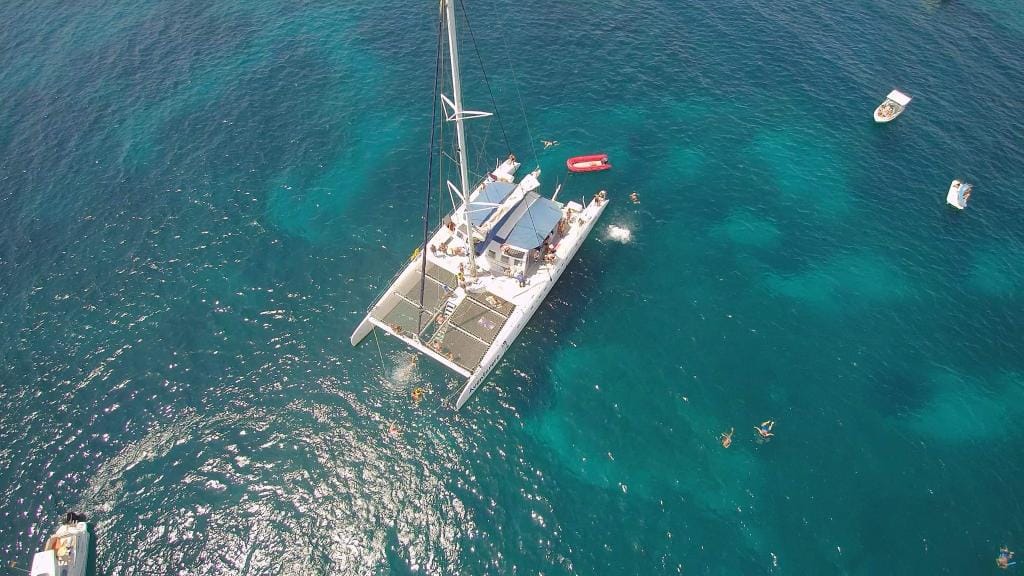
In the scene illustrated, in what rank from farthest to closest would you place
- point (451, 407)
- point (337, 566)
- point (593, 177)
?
point (593, 177), point (451, 407), point (337, 566)

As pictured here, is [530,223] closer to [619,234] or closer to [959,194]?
[619,234]

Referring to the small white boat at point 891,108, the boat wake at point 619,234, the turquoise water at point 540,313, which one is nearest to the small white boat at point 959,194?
the turquoise water at point 540,313

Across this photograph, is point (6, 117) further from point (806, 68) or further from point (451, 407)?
point (806, 68)

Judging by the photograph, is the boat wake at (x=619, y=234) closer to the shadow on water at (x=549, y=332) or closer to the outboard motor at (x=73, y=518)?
the shadow on water at (x=549, y=332)

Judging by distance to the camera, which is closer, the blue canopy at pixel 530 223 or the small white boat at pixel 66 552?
the small white boat at pixel 66 552

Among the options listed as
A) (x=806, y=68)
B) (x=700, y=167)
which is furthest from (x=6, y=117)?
(x=806, y=68)

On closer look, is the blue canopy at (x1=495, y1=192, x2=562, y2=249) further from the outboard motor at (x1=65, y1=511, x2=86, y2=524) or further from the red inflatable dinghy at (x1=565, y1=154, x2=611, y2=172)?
the outboard motor at (x1=65, y1=511, x2=86, y2=524)
